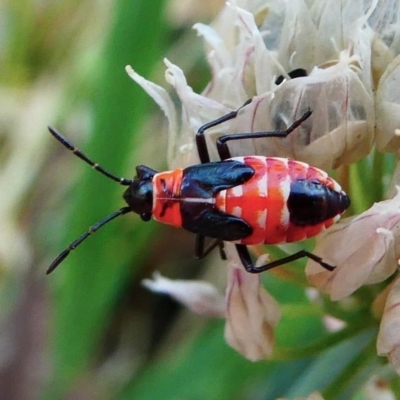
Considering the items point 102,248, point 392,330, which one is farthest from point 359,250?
point 102,248

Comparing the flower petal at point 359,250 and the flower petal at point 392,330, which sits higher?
the flower petal at point 359,250

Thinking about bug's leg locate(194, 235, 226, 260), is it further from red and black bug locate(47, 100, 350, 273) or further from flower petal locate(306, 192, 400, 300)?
flower petal locate(306, 192, 400, 300)

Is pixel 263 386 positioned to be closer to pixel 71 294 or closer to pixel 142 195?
pixel 71 294

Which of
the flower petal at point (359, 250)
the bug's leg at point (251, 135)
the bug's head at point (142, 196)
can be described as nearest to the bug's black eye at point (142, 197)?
the bug's head at point (142, 196)

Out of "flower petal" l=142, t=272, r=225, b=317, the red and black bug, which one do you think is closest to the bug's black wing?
the red and black bug

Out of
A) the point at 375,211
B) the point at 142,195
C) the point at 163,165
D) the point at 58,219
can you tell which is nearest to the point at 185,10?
the point at 163,165

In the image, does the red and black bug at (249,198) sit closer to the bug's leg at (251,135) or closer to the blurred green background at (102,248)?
the bug's leg at (251,135)

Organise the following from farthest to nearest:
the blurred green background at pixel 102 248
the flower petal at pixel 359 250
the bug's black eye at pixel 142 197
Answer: the blurred green background at pixel 102 248, the bug's black eye at pixel 142 197, the flower petal at pixel 359 250
